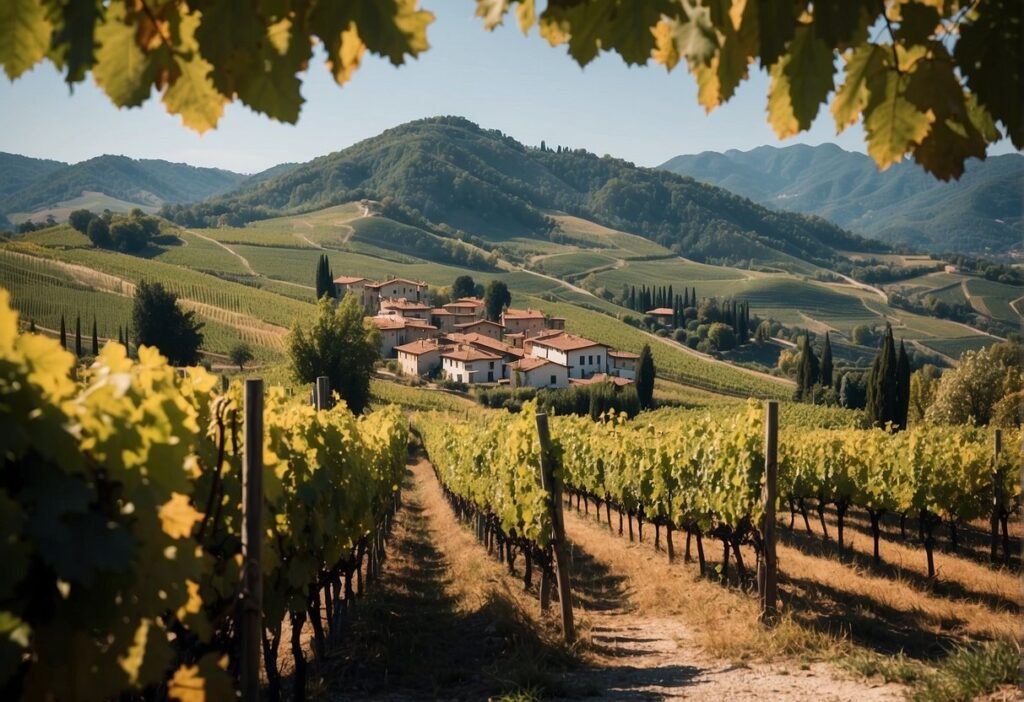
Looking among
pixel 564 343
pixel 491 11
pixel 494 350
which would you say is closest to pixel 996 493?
pixel 491 11

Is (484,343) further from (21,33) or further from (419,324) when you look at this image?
→ (21,33)

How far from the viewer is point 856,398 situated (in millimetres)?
60688

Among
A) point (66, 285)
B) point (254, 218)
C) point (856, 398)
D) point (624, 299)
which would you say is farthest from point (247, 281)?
point (254, 218)

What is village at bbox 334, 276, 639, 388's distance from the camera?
215 ft

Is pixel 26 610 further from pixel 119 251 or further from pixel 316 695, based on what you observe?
pixel 119 251

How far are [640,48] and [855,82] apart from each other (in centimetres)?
47

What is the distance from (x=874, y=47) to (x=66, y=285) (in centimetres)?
7547

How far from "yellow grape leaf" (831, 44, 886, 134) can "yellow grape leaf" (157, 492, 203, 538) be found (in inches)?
70.0

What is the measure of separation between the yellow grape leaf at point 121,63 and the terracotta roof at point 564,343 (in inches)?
2653

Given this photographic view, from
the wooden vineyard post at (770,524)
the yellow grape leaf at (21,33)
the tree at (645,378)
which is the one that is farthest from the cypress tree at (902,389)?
the yellow grape leaf at (21,33)

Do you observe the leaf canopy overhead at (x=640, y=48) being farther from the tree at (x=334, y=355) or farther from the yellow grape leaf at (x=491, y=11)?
the tree at (x=334, y=355)

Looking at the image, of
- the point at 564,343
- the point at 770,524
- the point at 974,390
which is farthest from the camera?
the point at 564,343

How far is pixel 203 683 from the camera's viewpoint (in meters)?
1.95

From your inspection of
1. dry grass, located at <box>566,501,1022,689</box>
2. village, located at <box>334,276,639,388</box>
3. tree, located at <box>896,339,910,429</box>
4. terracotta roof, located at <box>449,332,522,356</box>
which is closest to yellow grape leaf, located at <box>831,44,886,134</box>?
dry grass, located at <box>566,501,1022,689</box>
